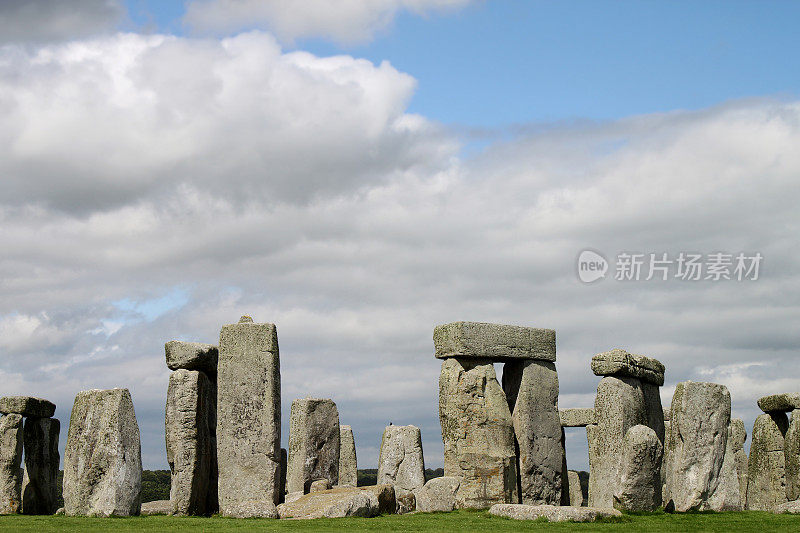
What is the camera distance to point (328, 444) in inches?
817

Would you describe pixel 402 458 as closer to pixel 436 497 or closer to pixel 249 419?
pixel 436 497

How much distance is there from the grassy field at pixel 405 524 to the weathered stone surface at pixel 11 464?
11.3ft

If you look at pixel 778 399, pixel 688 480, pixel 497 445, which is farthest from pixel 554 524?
pixel 778 399

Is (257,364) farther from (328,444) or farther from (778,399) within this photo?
(778,399)

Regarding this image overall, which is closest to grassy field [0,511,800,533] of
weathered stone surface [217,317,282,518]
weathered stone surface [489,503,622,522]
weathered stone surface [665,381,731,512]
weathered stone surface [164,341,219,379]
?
weathered stone surface [489,503,622,522]

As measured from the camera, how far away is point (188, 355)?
1745 centimetres

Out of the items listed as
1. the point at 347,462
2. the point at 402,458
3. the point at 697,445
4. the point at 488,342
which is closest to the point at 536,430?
the point at 488,342

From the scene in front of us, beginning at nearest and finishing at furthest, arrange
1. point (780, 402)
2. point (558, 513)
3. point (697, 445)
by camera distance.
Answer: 1. point (558, 513)
2. point (697, 445)
3. point (780, 402)

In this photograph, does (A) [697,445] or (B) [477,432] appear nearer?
(A) [697,445]

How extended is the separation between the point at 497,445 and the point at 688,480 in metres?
3.99

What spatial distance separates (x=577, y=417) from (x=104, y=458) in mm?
15005

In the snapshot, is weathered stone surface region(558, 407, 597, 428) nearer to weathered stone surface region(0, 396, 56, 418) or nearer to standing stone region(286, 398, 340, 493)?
standing stone region(286, 398, 340, 493)

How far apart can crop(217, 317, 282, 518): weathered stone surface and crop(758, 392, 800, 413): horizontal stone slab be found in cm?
1193

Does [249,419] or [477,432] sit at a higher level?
[249,419]
